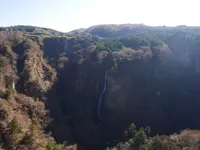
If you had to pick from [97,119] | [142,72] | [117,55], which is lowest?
[97,119]

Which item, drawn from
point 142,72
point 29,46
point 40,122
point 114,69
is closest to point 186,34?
point 142,72

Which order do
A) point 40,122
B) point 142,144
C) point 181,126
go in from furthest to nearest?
point 181,126, point 40,122, point 142,144

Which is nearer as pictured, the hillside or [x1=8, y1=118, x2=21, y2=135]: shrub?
[x1=8, y1=118, x2=21, y2=135]: shrub

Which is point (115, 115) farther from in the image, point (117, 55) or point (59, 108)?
point (117, 55)

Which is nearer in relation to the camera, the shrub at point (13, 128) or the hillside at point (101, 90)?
the shrub at point (13, 128)

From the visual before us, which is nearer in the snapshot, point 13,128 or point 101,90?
point 13,128

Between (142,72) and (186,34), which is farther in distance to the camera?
(186,34)

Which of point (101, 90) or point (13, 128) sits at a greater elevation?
point (13, 128)

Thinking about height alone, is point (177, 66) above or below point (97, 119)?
above
